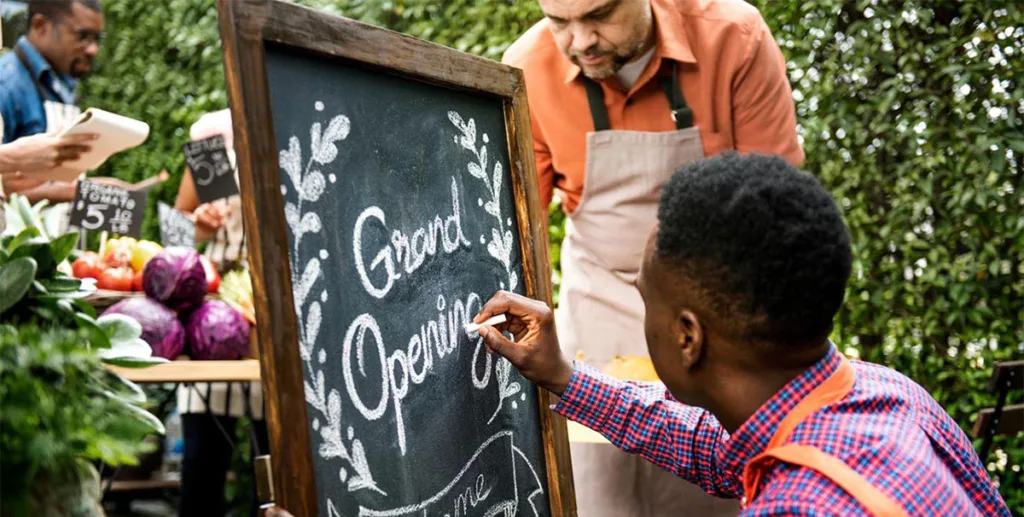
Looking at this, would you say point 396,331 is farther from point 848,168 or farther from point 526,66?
point 848,168

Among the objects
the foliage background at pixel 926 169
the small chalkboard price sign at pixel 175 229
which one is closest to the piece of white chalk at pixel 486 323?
the small chalkboard price sign at pixel 175 229

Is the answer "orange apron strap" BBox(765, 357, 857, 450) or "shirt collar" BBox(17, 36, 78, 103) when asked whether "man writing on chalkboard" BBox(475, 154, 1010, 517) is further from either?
"shirt collar" BBox(17, 36, 78, 103)

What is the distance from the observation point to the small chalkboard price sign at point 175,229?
138 inches

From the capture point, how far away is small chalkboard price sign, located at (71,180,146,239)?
316 centimetres

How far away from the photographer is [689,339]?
143 cm

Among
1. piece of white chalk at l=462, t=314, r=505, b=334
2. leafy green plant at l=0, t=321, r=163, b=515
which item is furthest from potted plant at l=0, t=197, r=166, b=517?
piece of white chalk at l=462, t=314, r=505, b=334

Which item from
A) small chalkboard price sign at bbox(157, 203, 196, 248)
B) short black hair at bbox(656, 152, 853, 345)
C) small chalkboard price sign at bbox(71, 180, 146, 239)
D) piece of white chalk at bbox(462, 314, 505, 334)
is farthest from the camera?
small chalkboard price sign at bbox(157, 203, 196, 248)

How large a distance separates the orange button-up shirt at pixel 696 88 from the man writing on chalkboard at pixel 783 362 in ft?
4.09

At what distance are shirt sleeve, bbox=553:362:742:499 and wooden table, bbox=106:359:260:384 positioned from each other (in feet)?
3.88

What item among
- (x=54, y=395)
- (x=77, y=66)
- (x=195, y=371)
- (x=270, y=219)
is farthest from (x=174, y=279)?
(x=77, y=66)

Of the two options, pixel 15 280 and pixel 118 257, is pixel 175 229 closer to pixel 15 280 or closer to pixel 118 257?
pixel 118 257

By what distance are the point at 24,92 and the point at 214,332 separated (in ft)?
5.58

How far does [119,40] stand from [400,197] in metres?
6.00

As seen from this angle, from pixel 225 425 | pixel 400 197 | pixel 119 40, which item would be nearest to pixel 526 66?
pixel 400 197
